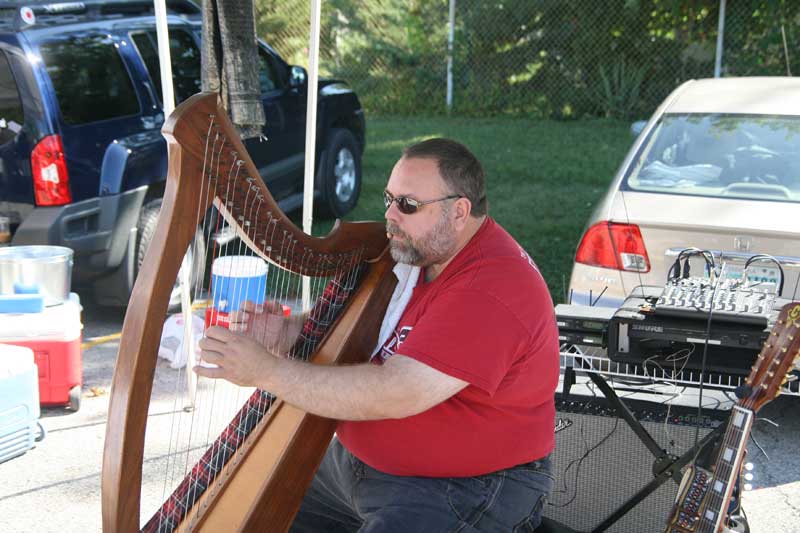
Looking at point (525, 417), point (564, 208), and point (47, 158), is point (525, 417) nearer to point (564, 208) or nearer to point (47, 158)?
point (47, 158)

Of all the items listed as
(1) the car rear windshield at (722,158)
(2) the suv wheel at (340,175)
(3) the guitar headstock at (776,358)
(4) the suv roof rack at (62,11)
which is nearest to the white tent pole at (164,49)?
(4) the suv roof rack at (62,11)

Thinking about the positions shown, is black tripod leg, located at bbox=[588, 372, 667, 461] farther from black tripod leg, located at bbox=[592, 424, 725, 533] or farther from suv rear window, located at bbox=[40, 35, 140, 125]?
suv rear window, located at bbox=[40, 35, 140, 125]

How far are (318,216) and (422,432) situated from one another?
21.3 ft

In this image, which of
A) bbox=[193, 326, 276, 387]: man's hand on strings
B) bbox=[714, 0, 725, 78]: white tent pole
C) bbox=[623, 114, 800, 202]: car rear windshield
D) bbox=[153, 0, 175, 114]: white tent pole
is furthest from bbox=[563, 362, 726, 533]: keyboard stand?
bbox=[714, 0, 725, 78]: white tent pole

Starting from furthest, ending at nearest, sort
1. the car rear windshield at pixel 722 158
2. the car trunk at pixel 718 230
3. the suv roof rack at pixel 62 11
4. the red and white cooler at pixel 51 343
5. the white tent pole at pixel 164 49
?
the suv roof rack at pixel 62 11, the car rear windshield at pixel 722 158, the red and white cooler at pixel 51 343, the car trunk at pixel 718 230, the white tent pole at pixel 164 49

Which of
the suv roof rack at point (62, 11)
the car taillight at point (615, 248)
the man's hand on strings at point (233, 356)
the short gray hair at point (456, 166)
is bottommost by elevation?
the car taillight at point (615, 248)

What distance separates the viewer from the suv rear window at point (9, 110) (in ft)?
17.6

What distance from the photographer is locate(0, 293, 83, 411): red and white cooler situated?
4520mm

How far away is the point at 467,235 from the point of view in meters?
2.56

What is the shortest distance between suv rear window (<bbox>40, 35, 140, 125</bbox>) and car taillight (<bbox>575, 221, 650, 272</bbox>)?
3.12m

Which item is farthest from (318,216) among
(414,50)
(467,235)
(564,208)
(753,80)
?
(414,50)

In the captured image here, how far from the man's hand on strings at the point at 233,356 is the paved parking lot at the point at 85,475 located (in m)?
1.83

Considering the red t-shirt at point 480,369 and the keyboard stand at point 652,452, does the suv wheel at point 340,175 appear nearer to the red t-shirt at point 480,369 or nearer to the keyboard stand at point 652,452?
the keyboard stand at point 652,452

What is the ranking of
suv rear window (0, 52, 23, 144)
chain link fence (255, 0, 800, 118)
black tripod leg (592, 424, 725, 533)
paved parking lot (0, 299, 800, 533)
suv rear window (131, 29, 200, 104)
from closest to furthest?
1. black tripod leg (592, 424, 725, 533)
2. paved parking lot (0, 299, 800, 533)
3. suv rear window (0, 52, 23, 144)
4. suv rear window (131, 29, 200, 104)
5. chain link fence (255, 0, 800, 118)
